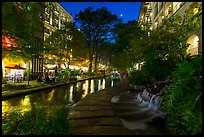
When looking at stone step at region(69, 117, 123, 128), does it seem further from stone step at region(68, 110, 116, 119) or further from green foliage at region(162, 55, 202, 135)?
green foliage at region(162, 55, 202, 135)

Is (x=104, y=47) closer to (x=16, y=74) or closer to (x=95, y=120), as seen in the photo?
(x=16, y=74)

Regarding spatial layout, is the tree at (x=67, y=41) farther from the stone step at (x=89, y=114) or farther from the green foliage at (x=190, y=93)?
the green foliage at (x=190, y=93)

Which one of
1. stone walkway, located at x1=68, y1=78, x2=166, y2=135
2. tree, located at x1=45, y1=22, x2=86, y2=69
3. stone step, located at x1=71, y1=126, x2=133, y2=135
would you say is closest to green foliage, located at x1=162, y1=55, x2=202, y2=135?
stone step, located at x1=71, y1=126, x2=133, y2=135

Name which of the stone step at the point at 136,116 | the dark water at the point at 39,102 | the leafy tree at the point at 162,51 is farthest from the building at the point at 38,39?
the leafy tree at the point at 162,51

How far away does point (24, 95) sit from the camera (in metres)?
17.1

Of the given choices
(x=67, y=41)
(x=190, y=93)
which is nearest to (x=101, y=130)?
(x=190, y=93)

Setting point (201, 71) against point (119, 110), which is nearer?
point (201, 71)

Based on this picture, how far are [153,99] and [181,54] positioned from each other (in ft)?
11.8

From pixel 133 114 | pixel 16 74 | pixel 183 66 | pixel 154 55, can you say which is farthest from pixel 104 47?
pixel 183 66

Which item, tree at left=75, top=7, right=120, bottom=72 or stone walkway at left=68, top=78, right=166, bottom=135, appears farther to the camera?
tree at left=75, top=7, right=120, bottom=72

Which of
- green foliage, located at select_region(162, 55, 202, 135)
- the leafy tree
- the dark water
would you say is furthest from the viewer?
the dark water

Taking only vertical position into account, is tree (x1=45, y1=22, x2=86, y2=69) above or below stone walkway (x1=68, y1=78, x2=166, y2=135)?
above

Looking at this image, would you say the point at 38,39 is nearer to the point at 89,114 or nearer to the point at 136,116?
the point at 89,114

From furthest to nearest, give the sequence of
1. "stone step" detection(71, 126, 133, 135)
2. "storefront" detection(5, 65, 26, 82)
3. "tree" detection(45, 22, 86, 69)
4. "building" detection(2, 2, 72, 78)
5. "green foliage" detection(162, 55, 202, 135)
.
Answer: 1. "tree" detection(45, 22, 86, 69)
2. "storefront" detection(5, 65, 26, 82)
3. "building" detection(2, 2, 72, 78)
4. "stone step" detection(71, 126, 133, 135)
5. "green foliage" detection(162, 55, 202, 135)
